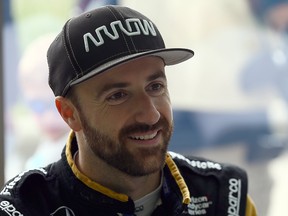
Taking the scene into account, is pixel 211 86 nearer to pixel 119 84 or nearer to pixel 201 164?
pixel 201 164

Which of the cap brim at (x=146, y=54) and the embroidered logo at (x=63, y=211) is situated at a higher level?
the cap brim at (x=146, y=54)

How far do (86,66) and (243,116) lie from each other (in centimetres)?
123

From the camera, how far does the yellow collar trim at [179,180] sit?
1345mm

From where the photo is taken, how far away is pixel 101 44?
1.25m

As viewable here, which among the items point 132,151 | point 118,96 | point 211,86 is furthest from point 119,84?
point 211,86

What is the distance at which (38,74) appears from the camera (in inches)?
87.2

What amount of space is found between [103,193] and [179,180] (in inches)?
7.4

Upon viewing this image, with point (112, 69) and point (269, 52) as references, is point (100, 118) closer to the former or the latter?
point (112, 69)

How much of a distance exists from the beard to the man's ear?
0.06 m

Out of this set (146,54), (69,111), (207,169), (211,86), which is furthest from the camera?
(211,86)

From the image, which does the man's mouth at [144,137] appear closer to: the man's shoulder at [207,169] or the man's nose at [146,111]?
the man's nose at [146,111]

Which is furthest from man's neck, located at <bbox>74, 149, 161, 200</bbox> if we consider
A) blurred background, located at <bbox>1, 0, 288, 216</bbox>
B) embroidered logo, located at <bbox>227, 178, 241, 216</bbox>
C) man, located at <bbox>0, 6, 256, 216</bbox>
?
blurred background, located at <bbox>1, 0, 288, 216</bbox>

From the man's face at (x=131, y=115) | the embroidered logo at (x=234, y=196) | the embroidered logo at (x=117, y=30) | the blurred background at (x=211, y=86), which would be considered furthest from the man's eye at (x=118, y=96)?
the blurred background at (x=211, y=86)

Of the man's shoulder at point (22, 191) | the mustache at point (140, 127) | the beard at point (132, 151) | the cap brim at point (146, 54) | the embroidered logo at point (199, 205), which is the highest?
the cap brim at point (146, 54)
